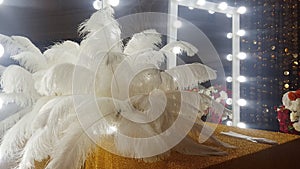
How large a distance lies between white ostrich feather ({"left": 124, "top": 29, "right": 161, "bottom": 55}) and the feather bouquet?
47mm

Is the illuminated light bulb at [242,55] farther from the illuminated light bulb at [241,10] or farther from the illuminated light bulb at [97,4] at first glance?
the illuminated light bulb at [97,4]

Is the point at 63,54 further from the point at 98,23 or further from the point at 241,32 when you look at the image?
the point at 241,32

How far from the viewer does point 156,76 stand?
73cm

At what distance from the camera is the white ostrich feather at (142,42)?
85cm

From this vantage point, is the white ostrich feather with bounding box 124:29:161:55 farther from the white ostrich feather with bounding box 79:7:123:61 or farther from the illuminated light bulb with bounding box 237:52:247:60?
the illuminated light bulb with bounding box 237:52:247:60

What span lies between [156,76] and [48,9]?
118cm

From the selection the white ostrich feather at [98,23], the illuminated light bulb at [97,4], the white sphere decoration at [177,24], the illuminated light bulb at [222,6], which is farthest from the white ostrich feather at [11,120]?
the illuminated light bulb at [222,6]

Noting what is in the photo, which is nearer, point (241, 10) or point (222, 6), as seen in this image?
point (222, 6)

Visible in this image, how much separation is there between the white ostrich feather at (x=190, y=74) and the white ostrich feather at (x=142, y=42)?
0.37 feet

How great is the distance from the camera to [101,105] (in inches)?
26.3

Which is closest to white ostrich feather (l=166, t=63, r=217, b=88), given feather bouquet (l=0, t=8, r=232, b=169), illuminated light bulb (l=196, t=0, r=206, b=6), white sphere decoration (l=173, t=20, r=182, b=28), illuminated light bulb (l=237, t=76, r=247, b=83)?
feather bouquet (l=0, t=8, r=232, b=169)

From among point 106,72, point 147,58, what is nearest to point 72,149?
point 106,72

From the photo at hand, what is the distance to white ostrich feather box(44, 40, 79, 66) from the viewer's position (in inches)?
30.7

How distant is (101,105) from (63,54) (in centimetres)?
20
